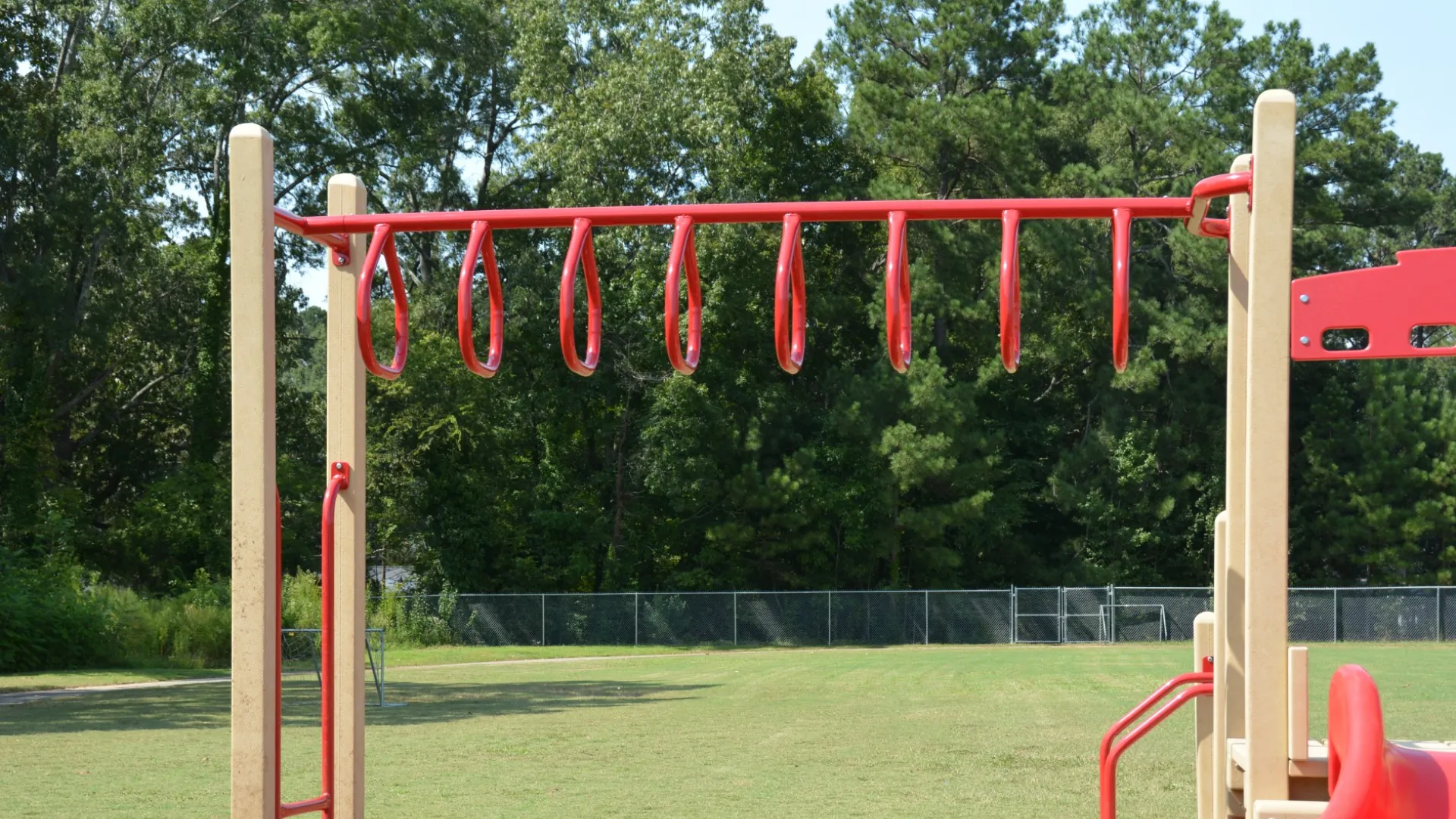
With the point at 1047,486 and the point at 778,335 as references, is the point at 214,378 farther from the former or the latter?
the point at 778,335

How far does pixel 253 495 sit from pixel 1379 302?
11.7 feet

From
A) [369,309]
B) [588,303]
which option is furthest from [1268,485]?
[369,309]

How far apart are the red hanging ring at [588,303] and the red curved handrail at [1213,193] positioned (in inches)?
78.5

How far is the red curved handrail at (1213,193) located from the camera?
184 inches

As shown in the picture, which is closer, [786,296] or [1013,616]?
[786,296]

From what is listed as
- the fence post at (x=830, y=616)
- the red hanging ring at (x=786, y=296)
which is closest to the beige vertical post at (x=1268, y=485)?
the red hanging ring at (x=786, y=296)

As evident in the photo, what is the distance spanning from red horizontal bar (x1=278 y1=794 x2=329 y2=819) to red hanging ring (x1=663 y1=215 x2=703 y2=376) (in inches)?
74.3

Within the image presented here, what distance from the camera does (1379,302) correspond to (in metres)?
4.68

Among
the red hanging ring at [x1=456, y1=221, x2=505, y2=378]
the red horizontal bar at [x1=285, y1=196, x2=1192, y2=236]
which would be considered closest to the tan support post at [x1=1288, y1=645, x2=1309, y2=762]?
the red horizontal bar at [x1=285, y1=196, x2=1192, y2=236]

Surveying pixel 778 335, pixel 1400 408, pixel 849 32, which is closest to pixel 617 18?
pixel 849 32

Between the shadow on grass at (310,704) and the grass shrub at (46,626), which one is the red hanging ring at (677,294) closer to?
the shadow on grass at (310,704)

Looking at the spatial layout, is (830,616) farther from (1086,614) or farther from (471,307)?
(471,307)

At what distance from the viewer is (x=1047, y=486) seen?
46.1 metres

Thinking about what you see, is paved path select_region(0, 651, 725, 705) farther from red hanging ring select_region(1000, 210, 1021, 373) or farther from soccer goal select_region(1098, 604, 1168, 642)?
red hanging ring select_region(1000, 210, 1021, 373)
